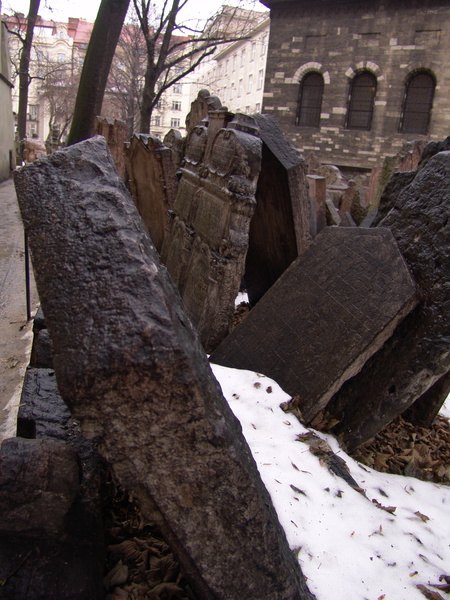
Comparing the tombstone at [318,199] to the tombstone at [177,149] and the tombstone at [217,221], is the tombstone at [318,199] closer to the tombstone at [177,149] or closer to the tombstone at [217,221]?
the tombstone at [177,149]

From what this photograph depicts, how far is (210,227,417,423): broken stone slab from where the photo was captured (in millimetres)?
2836

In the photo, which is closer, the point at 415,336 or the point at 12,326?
the point at 415,336

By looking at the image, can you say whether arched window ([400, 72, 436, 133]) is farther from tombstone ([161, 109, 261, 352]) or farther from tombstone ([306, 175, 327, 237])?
tombstone ([161, 109, 261, 352])

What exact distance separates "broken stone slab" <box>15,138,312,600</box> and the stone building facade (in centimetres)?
2042

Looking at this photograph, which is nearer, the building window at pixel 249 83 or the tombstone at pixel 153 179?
the tombstone at pixel 153 179

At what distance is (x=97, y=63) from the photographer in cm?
771

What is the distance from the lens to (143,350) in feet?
4.12

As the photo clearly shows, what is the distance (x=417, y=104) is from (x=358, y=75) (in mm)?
2830

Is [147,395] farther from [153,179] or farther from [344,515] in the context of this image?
[153,179]

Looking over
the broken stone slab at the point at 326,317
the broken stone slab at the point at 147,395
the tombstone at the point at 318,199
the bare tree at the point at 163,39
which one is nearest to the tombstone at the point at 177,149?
the tombstone at the point at 318,199

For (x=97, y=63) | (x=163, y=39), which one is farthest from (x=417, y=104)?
(x=97, y=63)

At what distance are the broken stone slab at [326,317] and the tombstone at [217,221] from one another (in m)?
0.29

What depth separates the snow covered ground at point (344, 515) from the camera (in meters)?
1.91

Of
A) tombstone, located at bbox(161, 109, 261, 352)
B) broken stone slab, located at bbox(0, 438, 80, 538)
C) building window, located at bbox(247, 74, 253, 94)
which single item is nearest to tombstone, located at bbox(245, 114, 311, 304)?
tombstone, located at bbox(161, 109, 261, 352)
